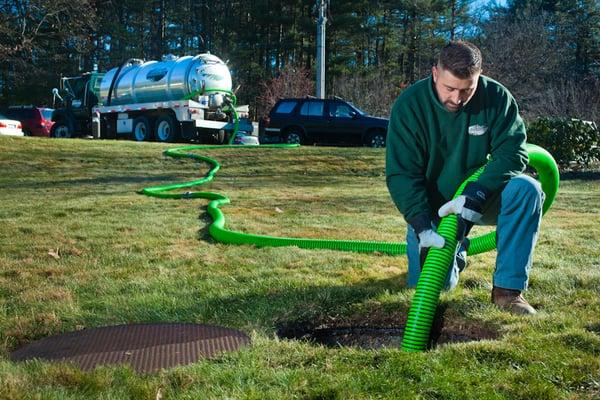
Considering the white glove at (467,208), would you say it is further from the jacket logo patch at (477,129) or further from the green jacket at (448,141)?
the jacket logo patch at (477,129)

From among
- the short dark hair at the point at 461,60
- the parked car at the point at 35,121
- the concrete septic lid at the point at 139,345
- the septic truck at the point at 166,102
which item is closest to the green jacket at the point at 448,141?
the short dark hair at the point at 461,60

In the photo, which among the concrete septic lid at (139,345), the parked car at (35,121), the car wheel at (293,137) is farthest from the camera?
the parked car at (35,121)

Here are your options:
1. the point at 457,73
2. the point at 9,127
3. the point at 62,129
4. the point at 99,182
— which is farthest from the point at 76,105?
the point at 457,73

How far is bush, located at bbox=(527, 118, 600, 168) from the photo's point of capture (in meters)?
13.5

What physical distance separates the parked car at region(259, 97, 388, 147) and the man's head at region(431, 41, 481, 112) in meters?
14.5

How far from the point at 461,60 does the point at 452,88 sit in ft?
0.52

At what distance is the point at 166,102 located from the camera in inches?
673

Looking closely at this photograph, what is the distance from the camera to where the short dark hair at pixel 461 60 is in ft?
9.04

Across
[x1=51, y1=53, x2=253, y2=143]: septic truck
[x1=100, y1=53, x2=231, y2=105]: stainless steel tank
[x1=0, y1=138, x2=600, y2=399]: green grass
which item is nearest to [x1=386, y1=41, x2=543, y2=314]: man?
[x1=0, y1=138, x2=600, y2=399]: green grass

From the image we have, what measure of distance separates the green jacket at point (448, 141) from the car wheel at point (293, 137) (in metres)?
14.4

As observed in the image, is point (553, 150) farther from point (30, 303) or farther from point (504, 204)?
point (30, 303)

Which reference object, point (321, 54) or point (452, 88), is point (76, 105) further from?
point (452, 88)

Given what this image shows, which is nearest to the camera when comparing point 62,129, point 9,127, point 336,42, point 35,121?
point 9,127

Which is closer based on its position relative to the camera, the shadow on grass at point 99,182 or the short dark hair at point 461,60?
the short dark hair at point 461,60
